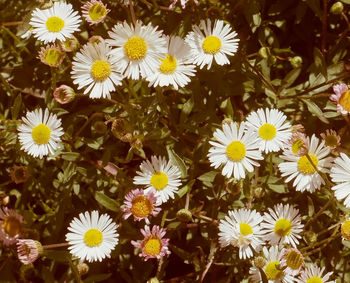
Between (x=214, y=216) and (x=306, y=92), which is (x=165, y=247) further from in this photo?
(x=306, y=92)

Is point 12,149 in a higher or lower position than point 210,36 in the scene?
lower

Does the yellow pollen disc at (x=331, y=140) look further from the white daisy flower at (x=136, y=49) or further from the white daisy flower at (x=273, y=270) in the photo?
the white daisy flower at (x=136, y=49)

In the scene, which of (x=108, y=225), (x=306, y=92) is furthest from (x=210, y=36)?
(x=108, y=225)

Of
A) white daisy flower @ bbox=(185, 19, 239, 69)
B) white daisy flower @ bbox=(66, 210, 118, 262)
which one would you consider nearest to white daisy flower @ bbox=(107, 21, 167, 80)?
white daisy flower @ bbox=(185, 19, 239, 69)

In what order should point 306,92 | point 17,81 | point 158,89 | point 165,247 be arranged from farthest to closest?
point 17,81, point 306,92, point 158,89, point 165,247

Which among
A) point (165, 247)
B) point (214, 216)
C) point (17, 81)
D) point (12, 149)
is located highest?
point (17, 81)

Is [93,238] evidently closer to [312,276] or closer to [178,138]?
[178,138]
